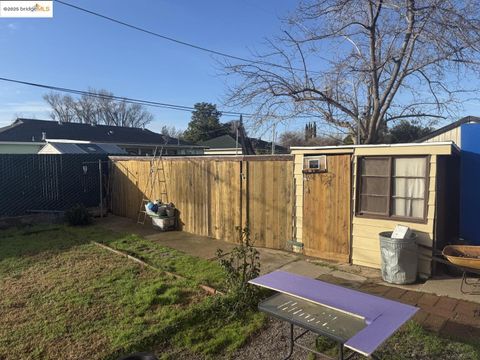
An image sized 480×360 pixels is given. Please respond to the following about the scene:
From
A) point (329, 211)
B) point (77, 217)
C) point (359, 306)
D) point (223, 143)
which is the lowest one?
point (77, 217)

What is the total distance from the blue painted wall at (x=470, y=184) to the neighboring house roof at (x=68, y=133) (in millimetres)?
18234

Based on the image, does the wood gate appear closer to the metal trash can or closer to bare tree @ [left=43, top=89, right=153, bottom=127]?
the metal trash can

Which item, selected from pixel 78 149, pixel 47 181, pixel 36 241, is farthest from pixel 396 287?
pixel 78 149

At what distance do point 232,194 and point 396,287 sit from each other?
402 centimetres

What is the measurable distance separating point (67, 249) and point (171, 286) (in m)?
3.47

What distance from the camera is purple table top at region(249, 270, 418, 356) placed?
2.32m

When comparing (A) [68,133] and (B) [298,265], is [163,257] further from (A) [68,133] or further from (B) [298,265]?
(A) [68,133]

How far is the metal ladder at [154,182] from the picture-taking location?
33.0 ft

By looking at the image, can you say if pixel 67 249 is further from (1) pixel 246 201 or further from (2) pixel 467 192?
(2) pixel 467 192

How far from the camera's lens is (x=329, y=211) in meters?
6.67

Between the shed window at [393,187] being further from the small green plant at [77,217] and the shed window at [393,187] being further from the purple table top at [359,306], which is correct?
the small green plant at [77,217]

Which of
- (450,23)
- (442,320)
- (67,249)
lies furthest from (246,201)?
(450,23)

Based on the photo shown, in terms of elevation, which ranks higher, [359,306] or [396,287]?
[359,306]

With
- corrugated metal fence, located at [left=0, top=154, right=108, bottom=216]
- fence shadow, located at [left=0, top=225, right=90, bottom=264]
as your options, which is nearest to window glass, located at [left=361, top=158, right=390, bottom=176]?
fence shadow, located at [left=0, top=225, right=90, bottom=264]
